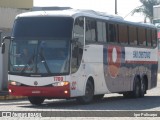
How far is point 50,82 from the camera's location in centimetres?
2395

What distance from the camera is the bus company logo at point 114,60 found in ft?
92.1

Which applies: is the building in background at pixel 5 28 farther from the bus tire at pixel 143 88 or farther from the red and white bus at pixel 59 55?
the red and white bus at pixel 59 55

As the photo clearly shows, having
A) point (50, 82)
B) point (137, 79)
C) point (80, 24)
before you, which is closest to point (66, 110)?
point (50, 82)

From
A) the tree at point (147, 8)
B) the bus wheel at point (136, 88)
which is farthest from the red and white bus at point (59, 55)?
the tree at point (147, 8)

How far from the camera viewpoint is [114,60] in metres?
28.6

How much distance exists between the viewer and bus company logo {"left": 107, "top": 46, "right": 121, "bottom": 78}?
28062 mm

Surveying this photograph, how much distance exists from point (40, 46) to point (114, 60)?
5219 mm

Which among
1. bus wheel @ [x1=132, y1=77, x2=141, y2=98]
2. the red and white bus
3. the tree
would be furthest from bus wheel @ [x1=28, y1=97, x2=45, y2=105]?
the tree

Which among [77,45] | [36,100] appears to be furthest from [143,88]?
[77,45]

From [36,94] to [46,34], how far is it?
2168 mm

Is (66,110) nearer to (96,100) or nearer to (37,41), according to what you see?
(37,41)

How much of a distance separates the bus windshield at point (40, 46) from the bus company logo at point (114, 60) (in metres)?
4.12

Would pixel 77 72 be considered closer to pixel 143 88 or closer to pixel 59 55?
pixel 59 55

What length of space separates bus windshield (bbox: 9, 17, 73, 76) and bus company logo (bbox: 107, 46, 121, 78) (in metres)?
4.12
